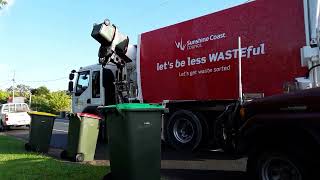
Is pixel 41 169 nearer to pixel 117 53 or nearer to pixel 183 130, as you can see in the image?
pixel 183 130

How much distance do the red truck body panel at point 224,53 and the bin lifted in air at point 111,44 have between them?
50.9 inches

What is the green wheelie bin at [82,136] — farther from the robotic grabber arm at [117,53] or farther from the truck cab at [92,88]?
the truck cab at [92,88]

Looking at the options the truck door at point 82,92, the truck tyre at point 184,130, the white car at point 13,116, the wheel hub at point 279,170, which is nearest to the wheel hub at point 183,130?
the truck tyre at point 184,130

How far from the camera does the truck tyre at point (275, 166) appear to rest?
6.07 metres

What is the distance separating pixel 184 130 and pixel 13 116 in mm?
17065

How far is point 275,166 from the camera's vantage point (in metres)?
6.47

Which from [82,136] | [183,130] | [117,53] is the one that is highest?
[117,53]

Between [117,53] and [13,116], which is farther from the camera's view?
[13,116]

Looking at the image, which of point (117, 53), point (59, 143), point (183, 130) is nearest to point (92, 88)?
point (117, 53)

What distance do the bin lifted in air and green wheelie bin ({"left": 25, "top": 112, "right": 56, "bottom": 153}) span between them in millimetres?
2623

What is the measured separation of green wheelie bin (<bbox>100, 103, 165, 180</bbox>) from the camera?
7074 millimetres

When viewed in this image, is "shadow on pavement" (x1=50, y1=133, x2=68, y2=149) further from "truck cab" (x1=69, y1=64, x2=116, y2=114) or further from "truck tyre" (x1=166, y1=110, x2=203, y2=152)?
"truck tyre" (x1=166, y1=110, x2=203, y2=152)

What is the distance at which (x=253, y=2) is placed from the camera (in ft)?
34.6

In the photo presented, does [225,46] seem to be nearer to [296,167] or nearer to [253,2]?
[253,2]
